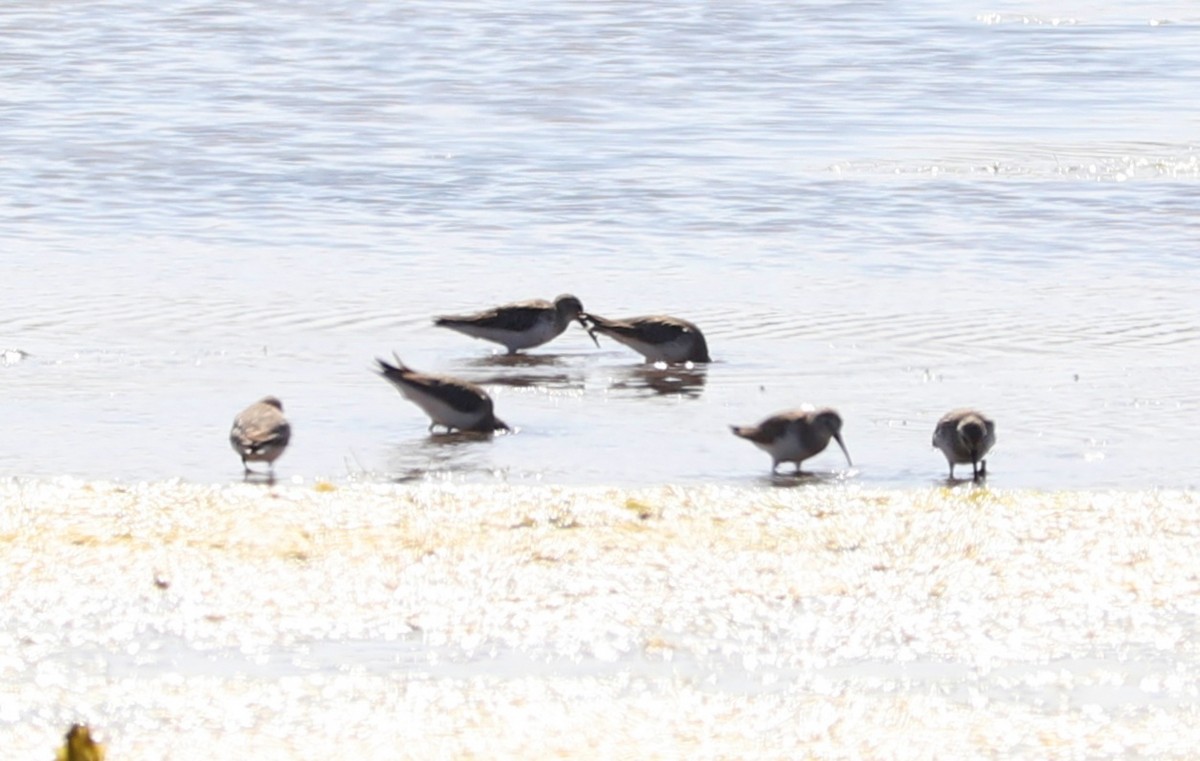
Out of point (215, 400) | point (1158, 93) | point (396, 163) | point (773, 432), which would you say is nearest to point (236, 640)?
point (773, 432)

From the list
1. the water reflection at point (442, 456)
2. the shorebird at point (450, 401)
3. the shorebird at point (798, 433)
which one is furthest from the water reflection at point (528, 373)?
the shorebird at point (798, 433)

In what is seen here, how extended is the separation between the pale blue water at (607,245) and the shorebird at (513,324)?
0.63 feet

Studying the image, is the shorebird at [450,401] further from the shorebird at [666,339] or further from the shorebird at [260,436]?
the shorebird at [666,339]

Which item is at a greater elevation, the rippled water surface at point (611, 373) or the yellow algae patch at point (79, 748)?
the rippled water surface at point (611, 373)

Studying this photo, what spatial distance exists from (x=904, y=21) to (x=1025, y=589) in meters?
28.6

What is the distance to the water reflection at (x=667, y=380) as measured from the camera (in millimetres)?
12812

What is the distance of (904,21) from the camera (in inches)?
1411

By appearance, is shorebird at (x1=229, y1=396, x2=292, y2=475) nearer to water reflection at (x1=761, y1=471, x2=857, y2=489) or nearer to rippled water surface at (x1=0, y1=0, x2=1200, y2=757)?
rippled water surface at (x1=0, y1=0, x2=1200, y2=757)

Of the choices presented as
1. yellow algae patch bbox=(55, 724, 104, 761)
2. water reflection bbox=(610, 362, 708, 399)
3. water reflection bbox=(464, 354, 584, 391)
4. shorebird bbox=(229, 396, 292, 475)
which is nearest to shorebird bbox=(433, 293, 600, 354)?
water reflection bbox=(464, 354, 584, 391)

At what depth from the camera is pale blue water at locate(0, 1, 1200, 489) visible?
37.6 ft

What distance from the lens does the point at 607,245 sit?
57.1 feet

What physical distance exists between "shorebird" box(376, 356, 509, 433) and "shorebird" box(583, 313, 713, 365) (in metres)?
1.83

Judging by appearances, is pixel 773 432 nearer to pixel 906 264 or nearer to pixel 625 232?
pixel 906 264

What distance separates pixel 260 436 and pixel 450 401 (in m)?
1.43
